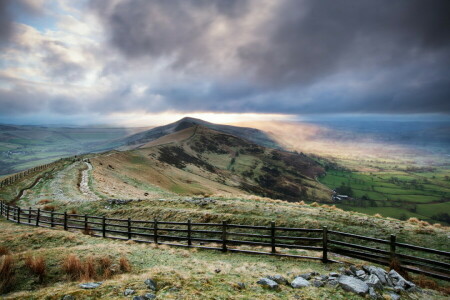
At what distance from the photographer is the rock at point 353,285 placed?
873 centimetres

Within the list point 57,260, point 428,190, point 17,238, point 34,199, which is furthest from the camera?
point 428,190

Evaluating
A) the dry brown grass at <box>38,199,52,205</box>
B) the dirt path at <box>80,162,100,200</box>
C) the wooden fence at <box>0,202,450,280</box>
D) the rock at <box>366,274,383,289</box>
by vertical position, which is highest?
the rock at <box>366,274,383,289</box>

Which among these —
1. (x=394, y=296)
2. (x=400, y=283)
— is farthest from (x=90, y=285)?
(x=400, y=283)

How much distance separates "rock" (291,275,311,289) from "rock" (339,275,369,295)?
1287 mm

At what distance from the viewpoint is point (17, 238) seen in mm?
16562

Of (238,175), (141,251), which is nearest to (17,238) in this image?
(141,251)

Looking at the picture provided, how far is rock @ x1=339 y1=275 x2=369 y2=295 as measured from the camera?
8734 millimetres

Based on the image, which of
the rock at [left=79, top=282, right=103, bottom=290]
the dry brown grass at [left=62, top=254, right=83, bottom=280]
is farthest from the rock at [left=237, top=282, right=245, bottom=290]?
the dry brown grass at [left=62, top=254, right=83, bottom=280]

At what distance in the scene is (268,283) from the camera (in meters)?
9.32

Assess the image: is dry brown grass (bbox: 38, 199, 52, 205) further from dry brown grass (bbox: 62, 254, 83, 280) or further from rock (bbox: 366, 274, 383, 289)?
rock (bbox: 366, 274, 383, 289)

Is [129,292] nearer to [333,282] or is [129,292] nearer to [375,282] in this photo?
[333,282]

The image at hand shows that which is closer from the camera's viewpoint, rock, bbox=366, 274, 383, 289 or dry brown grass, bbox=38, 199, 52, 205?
rock, bbox=366, 274, 383, 289

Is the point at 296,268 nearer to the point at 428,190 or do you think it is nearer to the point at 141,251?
the point at 141,251

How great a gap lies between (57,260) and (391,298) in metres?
14.4
